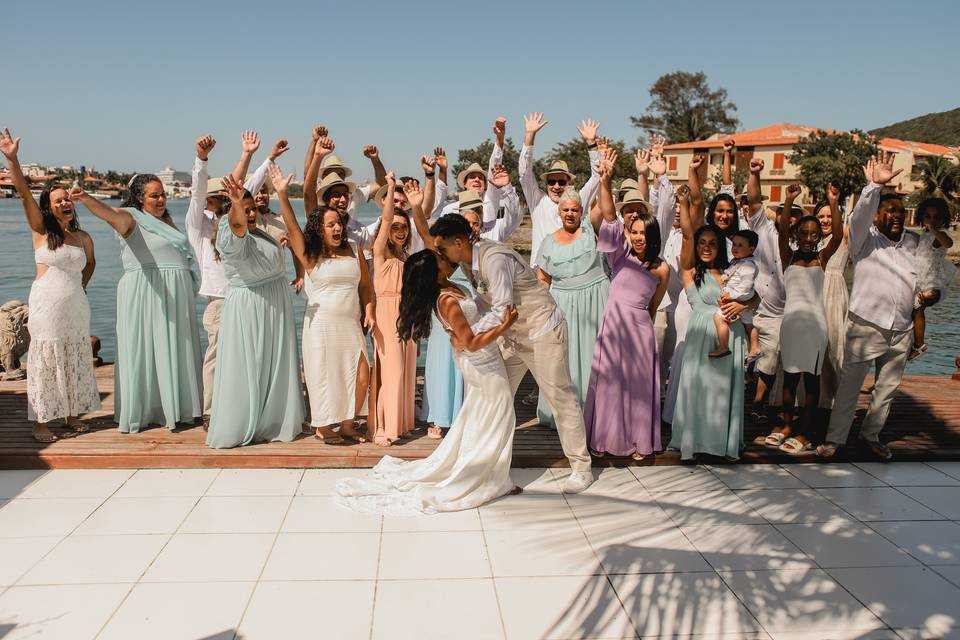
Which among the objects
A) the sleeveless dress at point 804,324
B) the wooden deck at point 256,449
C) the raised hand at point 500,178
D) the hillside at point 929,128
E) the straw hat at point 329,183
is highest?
the hillside at point 929,128

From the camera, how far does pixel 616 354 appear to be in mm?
5711

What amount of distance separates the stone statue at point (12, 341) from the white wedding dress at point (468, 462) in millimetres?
4486

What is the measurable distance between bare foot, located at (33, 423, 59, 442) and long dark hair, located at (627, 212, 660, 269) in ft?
15.0

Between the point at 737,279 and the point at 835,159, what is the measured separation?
53408 mm

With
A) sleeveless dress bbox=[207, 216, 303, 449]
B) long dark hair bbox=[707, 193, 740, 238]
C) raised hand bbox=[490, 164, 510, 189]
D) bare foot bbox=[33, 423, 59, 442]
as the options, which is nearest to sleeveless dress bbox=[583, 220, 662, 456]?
long dark hair bbox=[707, 193, 740, 238]

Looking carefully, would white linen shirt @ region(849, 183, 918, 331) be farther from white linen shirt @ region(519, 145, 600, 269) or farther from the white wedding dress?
the white wedding dress

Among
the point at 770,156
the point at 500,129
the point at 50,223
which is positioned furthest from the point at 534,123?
the point at 770,156

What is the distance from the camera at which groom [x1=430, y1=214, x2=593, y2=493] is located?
4.77 m

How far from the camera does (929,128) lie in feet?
365

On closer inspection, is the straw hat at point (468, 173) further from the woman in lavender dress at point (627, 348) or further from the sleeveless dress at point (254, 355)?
the sleeveless dress at point (254, 355)

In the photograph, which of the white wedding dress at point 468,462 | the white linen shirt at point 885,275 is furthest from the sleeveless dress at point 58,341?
the white linen shirt at point 885,275

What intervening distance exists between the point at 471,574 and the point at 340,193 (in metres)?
3.21

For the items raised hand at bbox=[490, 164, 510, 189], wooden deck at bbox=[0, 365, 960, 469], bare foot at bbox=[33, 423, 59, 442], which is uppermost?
raised hand at bbox=[490, 164, 510, 189]

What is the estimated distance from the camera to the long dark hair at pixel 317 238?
560 cm
